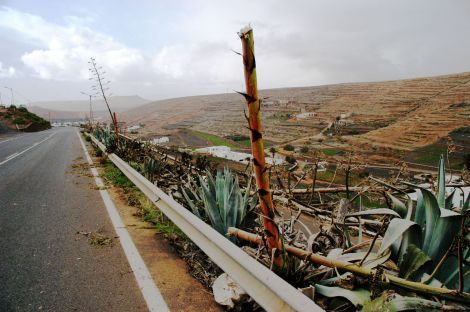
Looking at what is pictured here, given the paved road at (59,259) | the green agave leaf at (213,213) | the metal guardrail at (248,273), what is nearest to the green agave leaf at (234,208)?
the green agave leaf at (213,213)

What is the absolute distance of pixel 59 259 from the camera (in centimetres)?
332

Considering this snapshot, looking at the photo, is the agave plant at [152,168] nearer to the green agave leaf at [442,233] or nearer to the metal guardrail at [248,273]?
the metal guardrail at [248,273]

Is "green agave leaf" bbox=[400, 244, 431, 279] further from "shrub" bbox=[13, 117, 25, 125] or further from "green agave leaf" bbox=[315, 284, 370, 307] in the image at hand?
"shrub" bbox=[13, 117, 25, 125]

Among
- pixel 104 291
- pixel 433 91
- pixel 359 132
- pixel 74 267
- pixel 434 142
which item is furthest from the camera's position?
pixel 433 91

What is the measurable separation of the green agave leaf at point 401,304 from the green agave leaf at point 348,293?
0.44 feet

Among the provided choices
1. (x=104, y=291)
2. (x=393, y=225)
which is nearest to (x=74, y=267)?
(x=104, y=291)

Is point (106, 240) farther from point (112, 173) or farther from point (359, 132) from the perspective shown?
point (359, 132)

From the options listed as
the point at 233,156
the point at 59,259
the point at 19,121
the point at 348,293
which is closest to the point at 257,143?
the point at 348,293

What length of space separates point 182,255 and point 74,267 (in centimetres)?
110

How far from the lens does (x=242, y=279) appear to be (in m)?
1.95

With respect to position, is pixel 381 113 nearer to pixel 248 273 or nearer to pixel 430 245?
pixel 430 245

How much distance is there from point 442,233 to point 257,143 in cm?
118

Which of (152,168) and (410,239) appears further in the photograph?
(152,168)

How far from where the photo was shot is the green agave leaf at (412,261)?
1.71 meters
